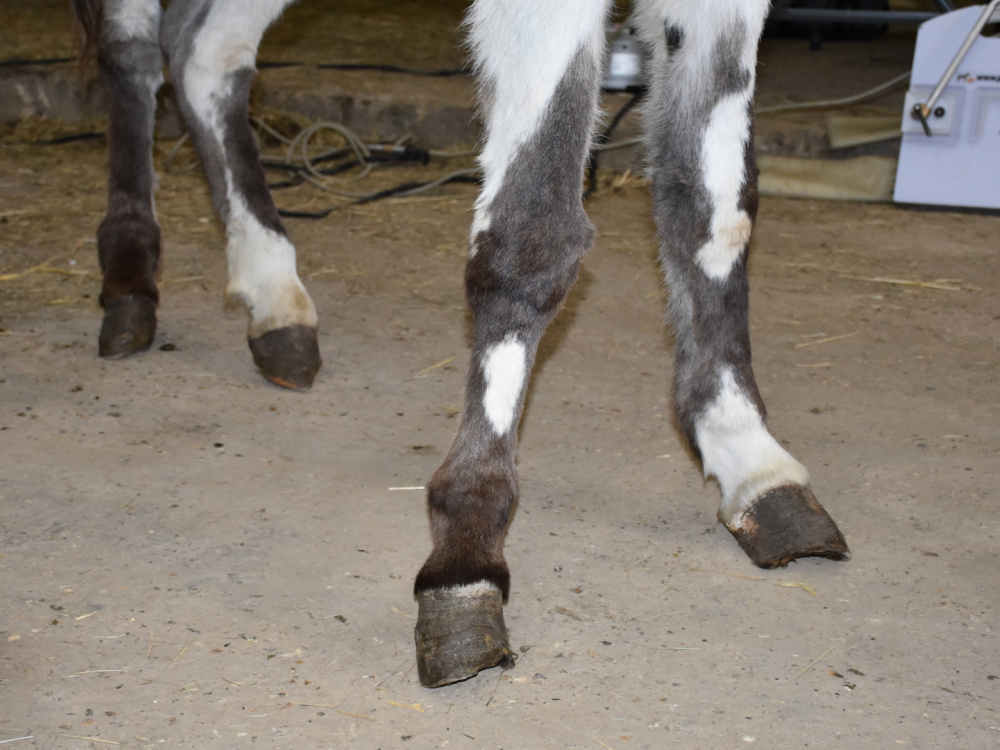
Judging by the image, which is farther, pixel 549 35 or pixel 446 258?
pixel 446 258

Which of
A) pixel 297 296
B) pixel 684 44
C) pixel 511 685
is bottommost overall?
pixel 511 685

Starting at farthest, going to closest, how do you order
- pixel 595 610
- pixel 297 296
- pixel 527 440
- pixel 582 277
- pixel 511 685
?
pixel 582 277, pixel 297 296, pixel 527 440, pixel 595 610, pixel 511 685

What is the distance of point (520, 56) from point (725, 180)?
507 millimetres

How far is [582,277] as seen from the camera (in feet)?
10.5

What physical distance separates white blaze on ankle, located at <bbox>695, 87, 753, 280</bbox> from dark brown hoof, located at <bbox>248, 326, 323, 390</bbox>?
0.95 meters

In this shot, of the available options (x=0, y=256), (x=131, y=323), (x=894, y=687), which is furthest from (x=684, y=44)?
(x=0, y=256)

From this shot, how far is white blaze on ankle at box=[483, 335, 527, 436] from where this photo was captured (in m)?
1.65

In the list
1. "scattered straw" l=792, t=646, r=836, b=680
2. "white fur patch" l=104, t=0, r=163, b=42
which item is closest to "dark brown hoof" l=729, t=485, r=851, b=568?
"scattered straw" l=792, t=646, r=836, b=680

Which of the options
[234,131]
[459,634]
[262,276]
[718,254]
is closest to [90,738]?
[459,634]

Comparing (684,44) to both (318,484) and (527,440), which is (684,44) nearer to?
(527,440)

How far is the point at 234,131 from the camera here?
2.59 metres

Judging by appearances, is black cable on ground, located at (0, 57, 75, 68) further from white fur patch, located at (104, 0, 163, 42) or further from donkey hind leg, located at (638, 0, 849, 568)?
donkey hind leg, located at (638, 0, 849, 568)

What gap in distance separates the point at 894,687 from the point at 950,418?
1032 millimetres

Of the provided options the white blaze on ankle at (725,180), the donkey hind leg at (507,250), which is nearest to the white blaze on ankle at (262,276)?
the donkey hind leg at (507,250)
